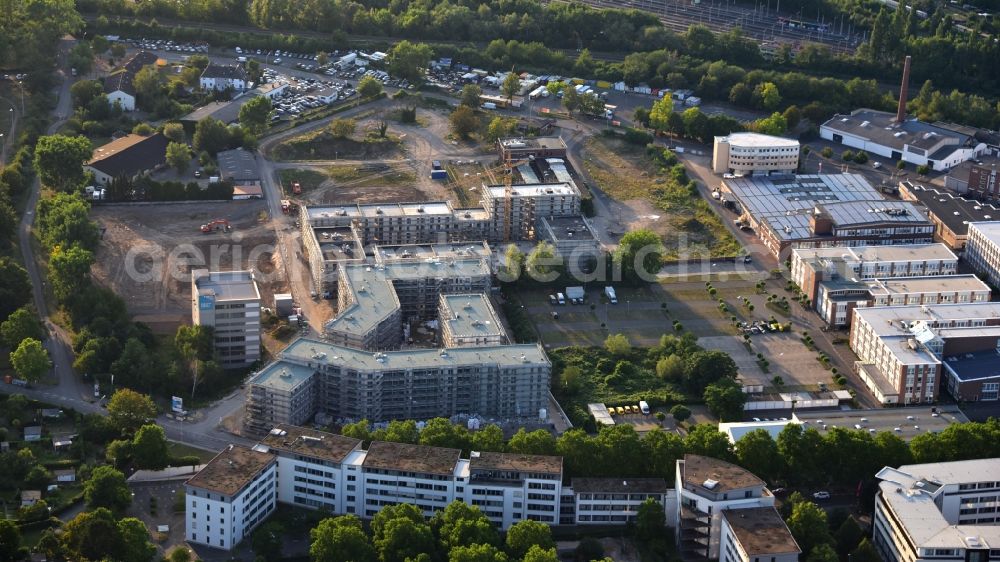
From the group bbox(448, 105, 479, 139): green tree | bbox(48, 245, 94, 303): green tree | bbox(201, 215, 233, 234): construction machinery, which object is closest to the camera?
bbox(48, 245, 94, 303): green tree

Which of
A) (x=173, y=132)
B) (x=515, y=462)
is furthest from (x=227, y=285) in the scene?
(x=173, y=132)

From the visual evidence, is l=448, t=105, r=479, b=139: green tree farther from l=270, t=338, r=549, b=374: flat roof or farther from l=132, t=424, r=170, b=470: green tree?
l=132, t=424, r=170, b=470: green tree

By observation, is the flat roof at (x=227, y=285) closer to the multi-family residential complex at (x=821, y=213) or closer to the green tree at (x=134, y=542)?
the green tree at (x=134, y=542)

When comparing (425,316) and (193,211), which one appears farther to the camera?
(193,211)

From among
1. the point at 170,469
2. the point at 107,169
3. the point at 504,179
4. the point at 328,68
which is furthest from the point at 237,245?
the point at 328,68

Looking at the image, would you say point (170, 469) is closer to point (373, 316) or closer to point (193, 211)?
point (373, 316)

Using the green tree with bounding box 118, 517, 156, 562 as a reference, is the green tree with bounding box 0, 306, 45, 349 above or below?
above

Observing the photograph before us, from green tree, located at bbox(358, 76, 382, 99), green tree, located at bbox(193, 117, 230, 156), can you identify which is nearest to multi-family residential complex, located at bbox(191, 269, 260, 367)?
green tree, located at bbox(193, 117, 230, 156)
